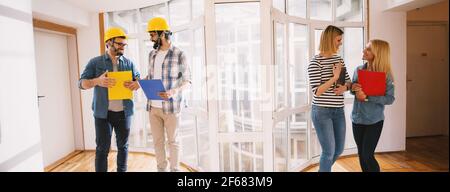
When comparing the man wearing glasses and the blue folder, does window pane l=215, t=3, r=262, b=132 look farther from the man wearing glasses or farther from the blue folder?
the man wearing glasses

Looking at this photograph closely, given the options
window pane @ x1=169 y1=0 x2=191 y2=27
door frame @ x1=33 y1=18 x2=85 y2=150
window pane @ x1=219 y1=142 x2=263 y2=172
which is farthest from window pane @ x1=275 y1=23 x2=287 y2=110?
door frame @ x1=33 y1=18 x2=85 y2=150

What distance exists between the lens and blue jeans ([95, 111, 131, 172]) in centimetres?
156

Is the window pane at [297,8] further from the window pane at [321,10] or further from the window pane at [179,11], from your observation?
the window pane at [179,11]

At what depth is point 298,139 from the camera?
1.82 meters

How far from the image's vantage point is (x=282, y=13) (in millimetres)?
1523

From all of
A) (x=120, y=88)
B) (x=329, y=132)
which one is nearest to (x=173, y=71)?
(x=120, y=88)

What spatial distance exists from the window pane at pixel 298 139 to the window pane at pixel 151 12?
96 centimetres

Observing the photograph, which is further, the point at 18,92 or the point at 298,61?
the point at 298,61

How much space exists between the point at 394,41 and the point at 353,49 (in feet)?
0.86

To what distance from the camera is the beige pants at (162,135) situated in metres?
1.58

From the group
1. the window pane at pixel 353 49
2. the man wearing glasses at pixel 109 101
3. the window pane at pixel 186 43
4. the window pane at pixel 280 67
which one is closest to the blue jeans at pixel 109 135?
the man wearing glasses at pixel 109 101

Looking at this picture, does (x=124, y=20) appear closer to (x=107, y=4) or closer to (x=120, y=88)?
(x=107, y=4)
